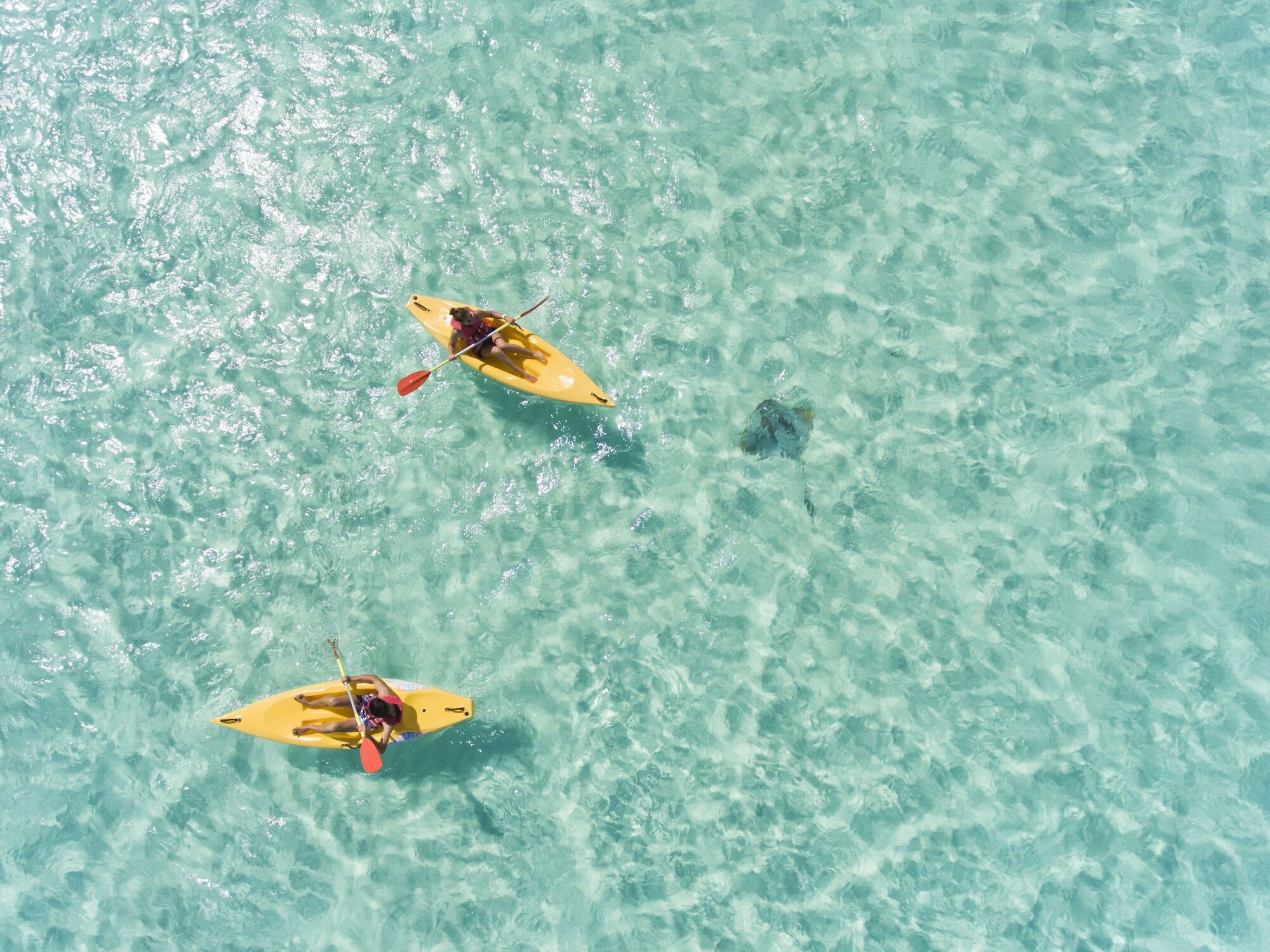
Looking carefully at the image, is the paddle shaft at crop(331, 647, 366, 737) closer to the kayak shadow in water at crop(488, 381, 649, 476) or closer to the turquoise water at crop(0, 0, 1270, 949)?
the turquoise water at crop(0, 0, 1270, 949)

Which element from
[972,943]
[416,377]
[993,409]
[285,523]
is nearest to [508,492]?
[416,377]

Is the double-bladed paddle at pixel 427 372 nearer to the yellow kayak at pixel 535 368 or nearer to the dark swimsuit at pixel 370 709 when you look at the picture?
the yellow kayak at pixel 535 368

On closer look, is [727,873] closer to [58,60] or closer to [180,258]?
[180,258]

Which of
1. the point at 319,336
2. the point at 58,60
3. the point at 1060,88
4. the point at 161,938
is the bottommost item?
the point at 161,938

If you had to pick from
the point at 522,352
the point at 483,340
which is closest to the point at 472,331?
the point at 483,340

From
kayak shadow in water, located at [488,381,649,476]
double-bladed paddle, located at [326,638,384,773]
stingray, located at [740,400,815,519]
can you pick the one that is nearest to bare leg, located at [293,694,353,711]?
double-bladed paddle, located at [326,638,384,773]

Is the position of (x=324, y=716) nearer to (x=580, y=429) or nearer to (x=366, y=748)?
(x=366, y=748)

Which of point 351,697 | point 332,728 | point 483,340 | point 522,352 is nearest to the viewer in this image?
point 351,697
